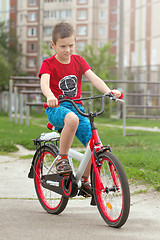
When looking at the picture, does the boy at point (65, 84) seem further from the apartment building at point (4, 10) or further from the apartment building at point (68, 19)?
the apartment building at point (4, 10)

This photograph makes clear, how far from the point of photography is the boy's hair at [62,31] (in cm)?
380

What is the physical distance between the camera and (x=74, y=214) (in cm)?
400

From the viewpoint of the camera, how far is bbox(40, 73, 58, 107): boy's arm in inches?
135

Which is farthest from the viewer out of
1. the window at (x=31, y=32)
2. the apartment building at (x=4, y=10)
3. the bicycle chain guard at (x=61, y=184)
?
the window at (x=31, y=32)

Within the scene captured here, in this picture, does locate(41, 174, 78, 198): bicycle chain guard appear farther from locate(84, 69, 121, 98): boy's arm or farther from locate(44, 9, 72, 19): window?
locate(44, 9, 72, 19): window

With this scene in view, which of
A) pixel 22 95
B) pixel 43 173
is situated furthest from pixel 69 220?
pixel 22 95

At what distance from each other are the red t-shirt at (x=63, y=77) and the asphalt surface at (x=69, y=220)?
100 centimetres

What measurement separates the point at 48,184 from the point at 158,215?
969mm

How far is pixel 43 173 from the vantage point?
4363 mm

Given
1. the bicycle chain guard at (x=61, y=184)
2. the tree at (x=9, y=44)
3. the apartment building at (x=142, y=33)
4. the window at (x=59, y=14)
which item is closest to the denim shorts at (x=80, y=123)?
the bicycle chain guard at (x=61, y=184)

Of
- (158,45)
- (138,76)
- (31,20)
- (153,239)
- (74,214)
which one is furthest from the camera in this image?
(31,20)

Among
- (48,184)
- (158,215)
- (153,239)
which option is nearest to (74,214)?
(48,184)

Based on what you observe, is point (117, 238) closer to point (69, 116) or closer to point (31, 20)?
point (69, 116)

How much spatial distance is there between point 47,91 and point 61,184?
0.79 meters
